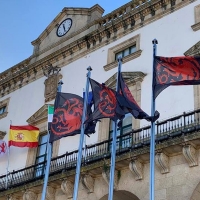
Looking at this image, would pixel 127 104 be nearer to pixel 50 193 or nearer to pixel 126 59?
pixel 50 193

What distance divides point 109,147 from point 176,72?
17.3 feet

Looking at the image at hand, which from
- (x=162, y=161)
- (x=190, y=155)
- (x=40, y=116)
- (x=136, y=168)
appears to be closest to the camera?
(x=190, y=155)

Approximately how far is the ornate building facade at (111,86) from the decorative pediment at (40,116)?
0.16 ft

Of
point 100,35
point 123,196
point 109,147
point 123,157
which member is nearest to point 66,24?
point 100,35

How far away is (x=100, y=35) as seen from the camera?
21.2m

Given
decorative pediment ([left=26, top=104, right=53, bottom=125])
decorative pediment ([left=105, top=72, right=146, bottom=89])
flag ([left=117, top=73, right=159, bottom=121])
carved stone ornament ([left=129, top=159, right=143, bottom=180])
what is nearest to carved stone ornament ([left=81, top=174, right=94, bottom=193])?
carved stone ornament ([left=129, top=159, right=143, bottom=180])

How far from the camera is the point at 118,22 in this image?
2045 centimetres

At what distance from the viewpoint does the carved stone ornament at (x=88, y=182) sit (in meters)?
16.4

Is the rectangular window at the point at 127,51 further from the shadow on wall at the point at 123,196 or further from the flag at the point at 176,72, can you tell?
the flag at the point at 176,72

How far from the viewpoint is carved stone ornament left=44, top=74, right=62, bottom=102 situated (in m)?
21.8

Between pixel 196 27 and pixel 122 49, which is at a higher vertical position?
pixel 122 49

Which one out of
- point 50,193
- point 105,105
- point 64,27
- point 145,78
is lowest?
point 50,193

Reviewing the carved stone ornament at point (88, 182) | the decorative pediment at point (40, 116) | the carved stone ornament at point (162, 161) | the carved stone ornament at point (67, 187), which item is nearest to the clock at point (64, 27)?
the decorative pediment at point (40, 116)

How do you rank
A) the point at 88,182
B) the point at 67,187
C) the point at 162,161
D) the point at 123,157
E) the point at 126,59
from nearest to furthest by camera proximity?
the point at 162,161 → the point at 123,157 → the point at 88,182 → the point at 67,187 → the point at 126,59
